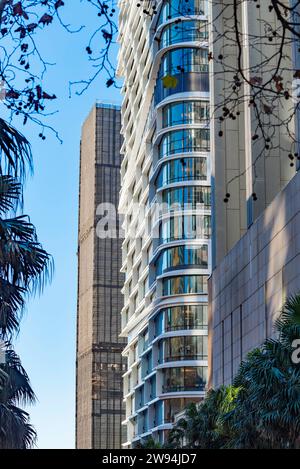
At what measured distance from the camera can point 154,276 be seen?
90.4 metres

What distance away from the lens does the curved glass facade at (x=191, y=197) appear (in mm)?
83562

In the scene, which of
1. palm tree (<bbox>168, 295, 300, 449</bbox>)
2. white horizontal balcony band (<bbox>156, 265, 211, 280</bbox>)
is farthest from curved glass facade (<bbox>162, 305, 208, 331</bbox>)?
palm tree (<bbox>168, 295, 300, 449</bbox>)

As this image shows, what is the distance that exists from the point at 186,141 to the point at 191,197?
5.18 m

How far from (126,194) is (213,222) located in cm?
4922

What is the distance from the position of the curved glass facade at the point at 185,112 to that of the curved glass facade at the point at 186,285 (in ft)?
45.3

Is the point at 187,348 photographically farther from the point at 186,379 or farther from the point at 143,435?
the point at 143,435

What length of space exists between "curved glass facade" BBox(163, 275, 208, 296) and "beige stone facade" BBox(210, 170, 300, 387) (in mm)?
21052

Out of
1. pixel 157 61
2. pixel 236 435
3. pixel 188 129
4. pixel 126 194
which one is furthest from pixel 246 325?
pixel 126 194

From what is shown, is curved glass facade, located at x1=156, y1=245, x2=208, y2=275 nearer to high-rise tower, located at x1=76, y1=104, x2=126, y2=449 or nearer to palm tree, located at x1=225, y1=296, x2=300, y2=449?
palm tree, located at x1=225, y1=296, x2=300, y2=449

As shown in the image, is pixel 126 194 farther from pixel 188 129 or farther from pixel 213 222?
pixel 213 222

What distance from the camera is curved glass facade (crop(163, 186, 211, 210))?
83.6 metres

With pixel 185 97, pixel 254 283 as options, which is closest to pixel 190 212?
pixel 185 97

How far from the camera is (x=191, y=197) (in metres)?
83.9

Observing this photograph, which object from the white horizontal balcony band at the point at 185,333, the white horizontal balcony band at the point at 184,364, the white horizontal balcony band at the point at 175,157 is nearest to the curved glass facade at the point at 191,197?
the white horizontal balcony band at the point at 175,157
